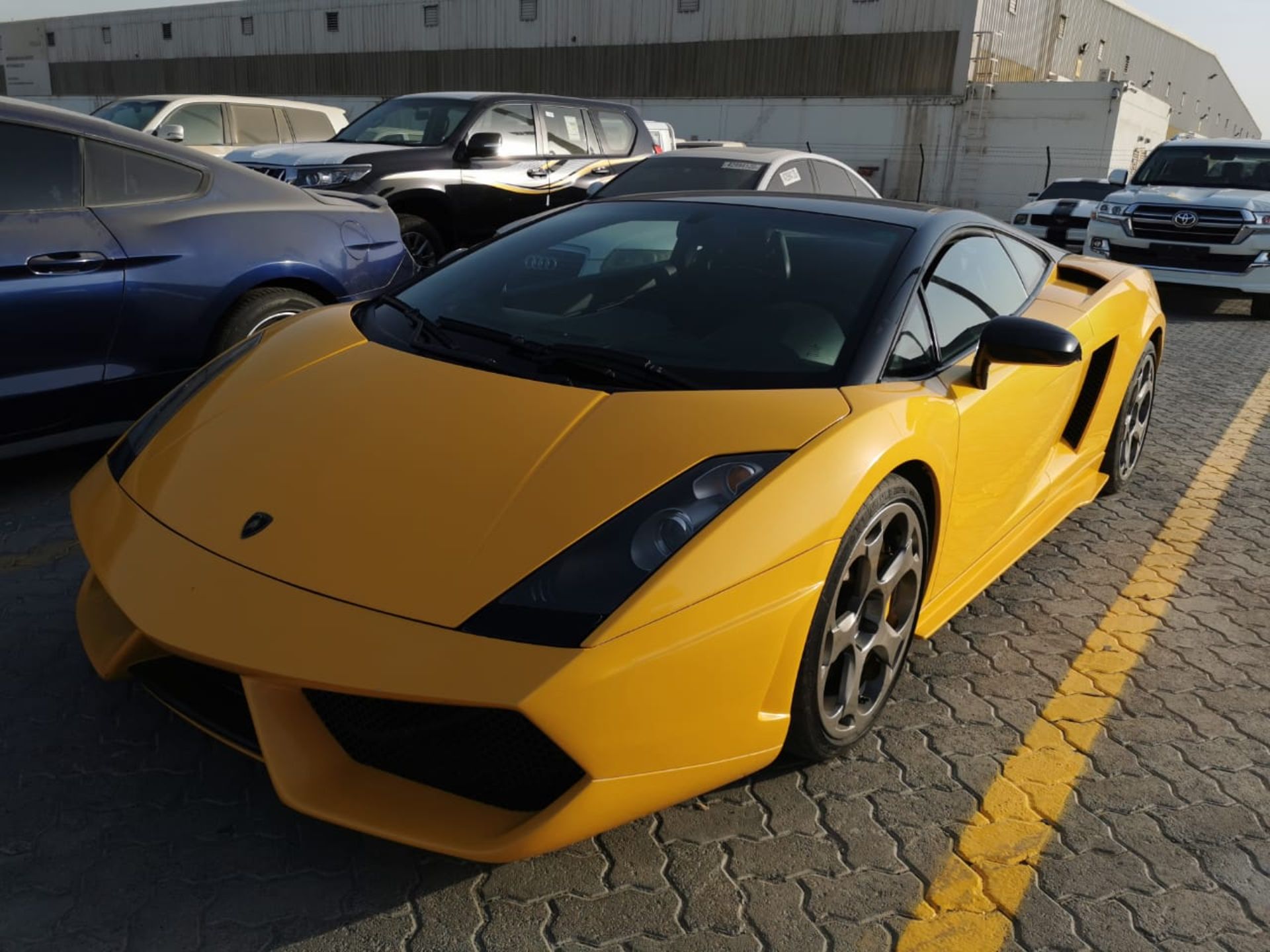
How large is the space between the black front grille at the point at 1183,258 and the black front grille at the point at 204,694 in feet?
32.9

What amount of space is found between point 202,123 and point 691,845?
1160cm

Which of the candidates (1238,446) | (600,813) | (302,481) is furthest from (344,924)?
(1238,446)

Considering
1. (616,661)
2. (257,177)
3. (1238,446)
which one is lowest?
(1238,446)

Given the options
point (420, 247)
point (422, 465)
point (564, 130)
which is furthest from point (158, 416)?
point (564, 130)

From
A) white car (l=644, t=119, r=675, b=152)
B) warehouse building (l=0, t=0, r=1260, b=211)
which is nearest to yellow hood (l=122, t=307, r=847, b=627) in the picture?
white car (l=644, t=119, r=675, b=152)

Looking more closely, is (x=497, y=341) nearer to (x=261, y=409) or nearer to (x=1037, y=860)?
(x=261, y=409)

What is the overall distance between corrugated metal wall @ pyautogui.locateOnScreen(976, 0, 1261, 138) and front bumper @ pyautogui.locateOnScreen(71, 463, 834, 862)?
105 ft

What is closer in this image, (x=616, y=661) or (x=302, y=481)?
(x=616, y=661)

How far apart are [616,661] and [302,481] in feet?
2.74

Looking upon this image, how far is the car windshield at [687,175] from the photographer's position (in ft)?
24.5

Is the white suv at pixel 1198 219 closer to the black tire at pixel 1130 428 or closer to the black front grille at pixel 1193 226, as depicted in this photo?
the black front grille at pixel 1193 226

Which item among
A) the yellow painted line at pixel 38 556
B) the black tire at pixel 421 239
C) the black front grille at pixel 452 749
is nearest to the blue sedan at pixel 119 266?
the yellow painted line at pixel 38 556

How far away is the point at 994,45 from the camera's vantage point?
30859 mm

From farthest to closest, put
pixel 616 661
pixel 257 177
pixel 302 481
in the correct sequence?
1. pixel 257 177
2. pixel 302 481
3. pixel 616 661
